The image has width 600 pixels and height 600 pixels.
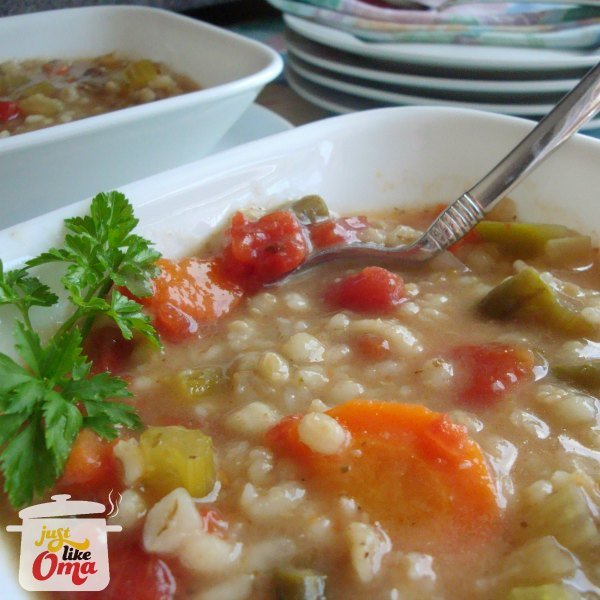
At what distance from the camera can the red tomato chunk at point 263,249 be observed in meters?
1.94

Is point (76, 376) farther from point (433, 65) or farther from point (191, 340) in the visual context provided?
point (433, 65)

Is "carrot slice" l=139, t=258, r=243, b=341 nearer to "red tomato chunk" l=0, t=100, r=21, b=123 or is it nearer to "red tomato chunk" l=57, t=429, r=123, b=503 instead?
"red tomato chunk" l=57, t=429, r=123, b=503

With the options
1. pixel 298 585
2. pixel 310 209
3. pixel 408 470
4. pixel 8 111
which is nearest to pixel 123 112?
pixel 310 209

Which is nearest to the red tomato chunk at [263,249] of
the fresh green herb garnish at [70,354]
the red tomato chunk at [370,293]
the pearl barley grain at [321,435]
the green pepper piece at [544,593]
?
the red tomato chunk at [370,293]

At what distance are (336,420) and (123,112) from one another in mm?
1207

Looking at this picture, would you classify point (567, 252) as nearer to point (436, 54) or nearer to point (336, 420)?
point (336, 420)

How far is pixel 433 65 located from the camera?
9.07 ft

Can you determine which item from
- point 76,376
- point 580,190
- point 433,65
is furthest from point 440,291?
point 433,65

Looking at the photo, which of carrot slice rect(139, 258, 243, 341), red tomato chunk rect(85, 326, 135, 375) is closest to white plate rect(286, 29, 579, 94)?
carrot slice rect(139, 258, 243, 341)

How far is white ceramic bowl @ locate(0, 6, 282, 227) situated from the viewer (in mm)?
2150

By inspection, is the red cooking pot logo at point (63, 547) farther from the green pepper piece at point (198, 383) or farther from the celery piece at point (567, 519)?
the celery piece at point (567, 519)

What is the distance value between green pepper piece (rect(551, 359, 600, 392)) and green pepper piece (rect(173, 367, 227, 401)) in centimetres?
73

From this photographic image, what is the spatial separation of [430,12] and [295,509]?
239 centimetres

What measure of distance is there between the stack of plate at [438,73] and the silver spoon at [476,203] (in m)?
0.73
